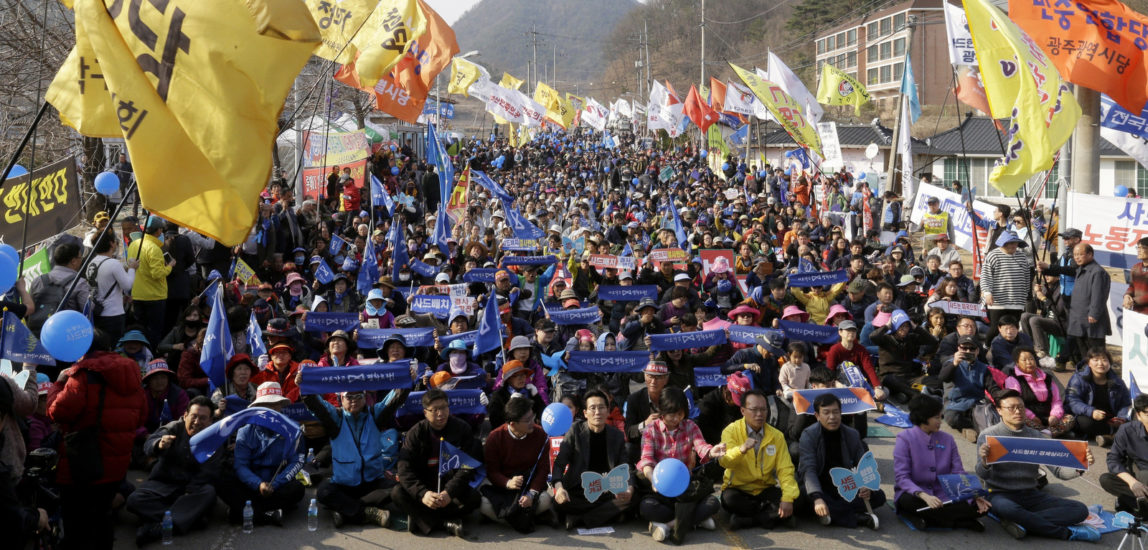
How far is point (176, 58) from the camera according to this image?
4879mm

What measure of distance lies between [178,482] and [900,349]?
7.22m

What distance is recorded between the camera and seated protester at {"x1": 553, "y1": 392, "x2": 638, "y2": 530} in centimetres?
691

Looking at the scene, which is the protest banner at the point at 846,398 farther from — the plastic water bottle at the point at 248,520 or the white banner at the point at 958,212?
the white banner at the point at 958,212

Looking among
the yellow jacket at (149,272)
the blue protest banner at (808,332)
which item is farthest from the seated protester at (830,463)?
the yellow jacket at (149,272)

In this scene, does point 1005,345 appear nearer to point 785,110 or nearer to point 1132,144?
point 1132,144

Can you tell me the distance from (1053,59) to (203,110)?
8713 mm

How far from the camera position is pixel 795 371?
8672 millimetres

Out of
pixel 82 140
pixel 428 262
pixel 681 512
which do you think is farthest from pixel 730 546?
pixel 82 140

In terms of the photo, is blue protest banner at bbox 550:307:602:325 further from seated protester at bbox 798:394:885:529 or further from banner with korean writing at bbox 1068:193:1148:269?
banner with korean writing at bbox 1068:193:1148:269

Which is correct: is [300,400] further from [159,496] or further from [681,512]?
[681,512]

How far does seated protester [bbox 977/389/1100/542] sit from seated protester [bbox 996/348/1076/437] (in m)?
1.84

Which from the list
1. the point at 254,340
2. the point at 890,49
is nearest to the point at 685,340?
the point at 254,340

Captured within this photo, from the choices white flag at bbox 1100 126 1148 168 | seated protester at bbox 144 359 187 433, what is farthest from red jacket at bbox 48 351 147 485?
white flag at bbox 1100 126 1148 168

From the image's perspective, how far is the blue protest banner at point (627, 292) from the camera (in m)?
11.2
